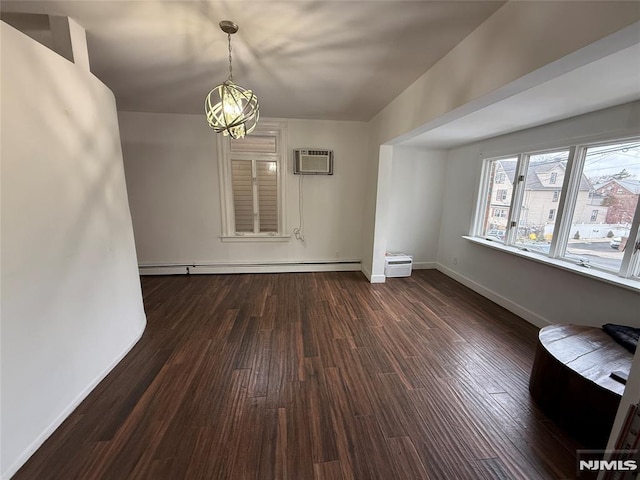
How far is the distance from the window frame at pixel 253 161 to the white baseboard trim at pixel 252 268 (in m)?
0.46

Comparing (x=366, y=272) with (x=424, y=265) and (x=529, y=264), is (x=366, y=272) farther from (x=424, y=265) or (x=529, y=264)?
(x=529, y=264)

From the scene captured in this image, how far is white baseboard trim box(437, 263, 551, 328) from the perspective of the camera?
9.22ft

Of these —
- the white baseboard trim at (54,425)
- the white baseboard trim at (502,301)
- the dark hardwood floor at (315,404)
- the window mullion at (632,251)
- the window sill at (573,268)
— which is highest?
the window mullion at (632,251)

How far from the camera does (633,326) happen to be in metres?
2.05

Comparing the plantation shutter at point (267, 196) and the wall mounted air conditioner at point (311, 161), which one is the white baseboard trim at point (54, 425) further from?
the wall mounted air conditioner at point (311, 161)

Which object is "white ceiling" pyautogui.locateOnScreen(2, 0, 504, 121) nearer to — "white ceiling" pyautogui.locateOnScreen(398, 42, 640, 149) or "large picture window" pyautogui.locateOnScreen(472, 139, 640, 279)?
"white ceiling" pyautogui.locateOnScreen(398, 42, 640, 149)

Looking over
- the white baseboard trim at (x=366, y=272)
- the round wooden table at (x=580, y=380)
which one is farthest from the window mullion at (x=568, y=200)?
the white baseboard trim at (x=366, y=272)

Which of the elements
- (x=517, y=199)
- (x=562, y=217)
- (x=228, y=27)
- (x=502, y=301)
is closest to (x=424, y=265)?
(x=502, y=301)

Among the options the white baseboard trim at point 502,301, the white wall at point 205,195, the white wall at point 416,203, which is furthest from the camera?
the white wall at point 416,203

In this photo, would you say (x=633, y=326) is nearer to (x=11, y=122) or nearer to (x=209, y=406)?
(x=209, y=406)

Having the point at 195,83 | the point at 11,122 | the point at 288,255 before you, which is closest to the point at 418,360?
the point at 288,255

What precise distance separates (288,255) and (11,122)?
3.43m

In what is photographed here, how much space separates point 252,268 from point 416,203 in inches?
126

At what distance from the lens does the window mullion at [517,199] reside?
3199mm
